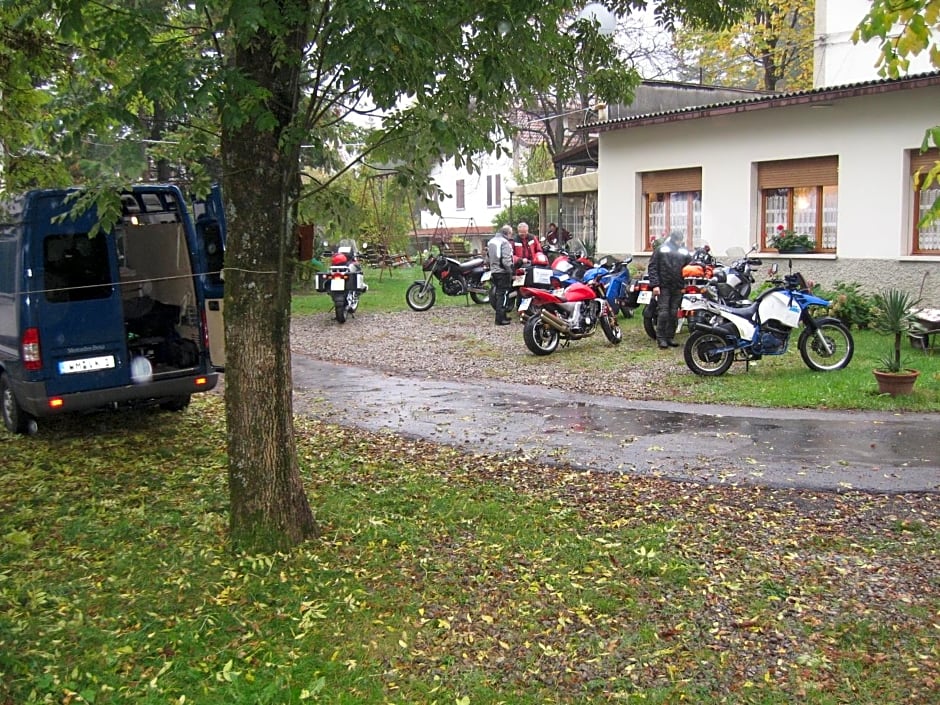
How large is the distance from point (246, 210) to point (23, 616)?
7.84 ft

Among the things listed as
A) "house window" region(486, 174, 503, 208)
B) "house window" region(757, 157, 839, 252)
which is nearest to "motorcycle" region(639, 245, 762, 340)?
"house window" region(757, 157, 839, 252)

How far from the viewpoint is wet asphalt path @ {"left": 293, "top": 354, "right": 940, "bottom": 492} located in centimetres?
724

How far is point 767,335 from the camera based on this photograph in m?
11.3

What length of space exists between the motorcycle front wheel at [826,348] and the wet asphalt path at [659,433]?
2.07 metres

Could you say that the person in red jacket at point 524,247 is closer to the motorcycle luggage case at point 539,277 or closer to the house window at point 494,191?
the motorcycle luggage case at point 539,277

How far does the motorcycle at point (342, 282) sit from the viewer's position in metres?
18.2

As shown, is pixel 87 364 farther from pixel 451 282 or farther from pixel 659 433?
pixel 451 282

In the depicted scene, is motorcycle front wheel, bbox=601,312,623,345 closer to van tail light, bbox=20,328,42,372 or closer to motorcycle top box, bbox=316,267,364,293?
motorcycle top box, bbox=316,267,364,293

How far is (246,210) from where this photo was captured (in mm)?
5195

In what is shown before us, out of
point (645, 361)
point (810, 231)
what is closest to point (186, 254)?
point (645, 361)

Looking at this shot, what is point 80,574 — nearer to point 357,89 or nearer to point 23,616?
point 23,616

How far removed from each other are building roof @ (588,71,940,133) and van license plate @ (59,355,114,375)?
7.71 meters

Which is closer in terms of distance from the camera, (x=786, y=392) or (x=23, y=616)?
(x=23, y=616)

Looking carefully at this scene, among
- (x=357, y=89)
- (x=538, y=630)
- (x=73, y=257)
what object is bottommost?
(x=538, y=630)
